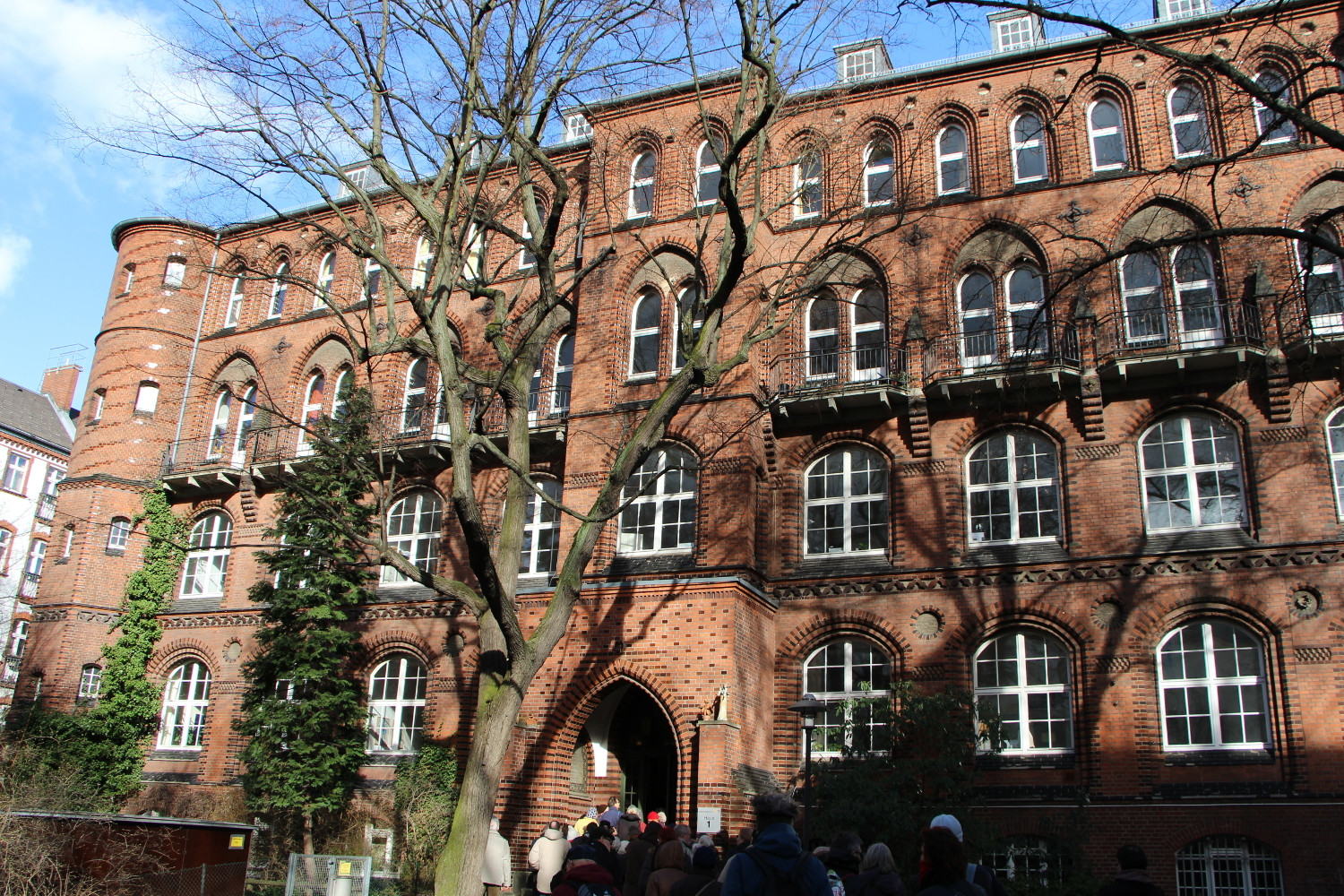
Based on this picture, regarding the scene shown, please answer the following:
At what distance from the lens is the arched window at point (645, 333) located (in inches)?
819

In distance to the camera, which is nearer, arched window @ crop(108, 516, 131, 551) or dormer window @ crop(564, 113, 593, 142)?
dormer window @ crop(564, 113, 593, 142)

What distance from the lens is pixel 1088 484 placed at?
17844 millimetres

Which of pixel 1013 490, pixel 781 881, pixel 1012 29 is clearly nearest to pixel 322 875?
pixel 781 881

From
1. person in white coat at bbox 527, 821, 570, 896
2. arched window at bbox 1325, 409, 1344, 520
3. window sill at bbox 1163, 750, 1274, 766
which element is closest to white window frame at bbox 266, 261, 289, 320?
person in white coat at bbox 527, 821, 570, 896

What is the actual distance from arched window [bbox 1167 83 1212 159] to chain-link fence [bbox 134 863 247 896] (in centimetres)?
1834

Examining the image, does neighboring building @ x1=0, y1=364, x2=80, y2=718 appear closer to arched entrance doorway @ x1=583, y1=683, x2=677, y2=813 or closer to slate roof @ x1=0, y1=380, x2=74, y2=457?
slate roof @ x1=0, y1=380, x2=74, y2=457

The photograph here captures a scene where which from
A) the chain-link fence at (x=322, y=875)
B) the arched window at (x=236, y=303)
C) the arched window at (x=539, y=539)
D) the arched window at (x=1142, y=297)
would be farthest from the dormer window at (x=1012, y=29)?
the chain-link fence at (x=322, y=875)

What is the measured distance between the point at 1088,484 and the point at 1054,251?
13.9ft

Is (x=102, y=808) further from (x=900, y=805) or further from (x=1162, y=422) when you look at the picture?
(x=1162, y=422)

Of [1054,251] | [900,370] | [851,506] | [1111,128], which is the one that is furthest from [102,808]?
[1111,128]

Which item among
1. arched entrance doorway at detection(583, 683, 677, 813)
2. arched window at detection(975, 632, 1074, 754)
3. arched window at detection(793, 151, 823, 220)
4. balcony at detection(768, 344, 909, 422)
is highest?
arched window at detection(793, 151, 823, 220)

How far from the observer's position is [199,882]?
12.9 meters

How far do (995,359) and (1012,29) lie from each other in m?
8.38

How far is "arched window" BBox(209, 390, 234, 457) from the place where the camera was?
26.8 m
